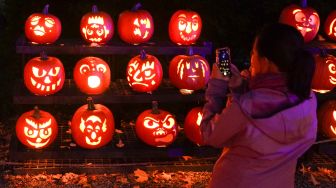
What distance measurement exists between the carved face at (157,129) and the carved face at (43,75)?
3.97ft

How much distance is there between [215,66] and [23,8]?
606 centimetres

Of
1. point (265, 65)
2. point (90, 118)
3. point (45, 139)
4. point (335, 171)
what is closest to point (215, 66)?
point (265, 65)

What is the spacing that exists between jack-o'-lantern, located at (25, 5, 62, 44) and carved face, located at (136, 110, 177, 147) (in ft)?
5.25

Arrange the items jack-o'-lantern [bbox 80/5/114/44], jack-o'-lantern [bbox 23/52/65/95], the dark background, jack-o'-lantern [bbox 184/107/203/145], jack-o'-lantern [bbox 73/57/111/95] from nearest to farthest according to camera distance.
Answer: jack-o'-lantern [bbox 23/52/65/95] < jack-o'-lantern [bbox 73/57/111/95] < jack-o'-lantern [bbox 80/5/114/44] < jack-o'-lantern [bbox 184/107/203/145] < the dark background

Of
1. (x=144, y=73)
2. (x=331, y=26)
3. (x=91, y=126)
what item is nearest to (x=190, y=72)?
(x=144, y=73)

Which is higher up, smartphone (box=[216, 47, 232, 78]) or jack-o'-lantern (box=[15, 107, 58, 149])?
smartphone (box=[216, 47, 232, 78])

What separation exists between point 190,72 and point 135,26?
0.94 meters

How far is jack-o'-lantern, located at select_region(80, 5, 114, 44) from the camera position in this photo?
6.54 meters

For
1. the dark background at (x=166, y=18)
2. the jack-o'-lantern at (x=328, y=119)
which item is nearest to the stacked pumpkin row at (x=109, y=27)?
the dark background at (x=166, y=18)

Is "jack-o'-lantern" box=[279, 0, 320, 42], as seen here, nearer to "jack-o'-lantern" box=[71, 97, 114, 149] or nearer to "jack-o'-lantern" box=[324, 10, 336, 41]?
"jack-o'-lantern" box=[324, 10, 336, 41]

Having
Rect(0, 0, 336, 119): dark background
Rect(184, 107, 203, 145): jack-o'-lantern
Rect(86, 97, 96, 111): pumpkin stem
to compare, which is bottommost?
Rect(184, 107, 203, 145): jack-o'-lantern

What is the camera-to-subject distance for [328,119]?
706 cm

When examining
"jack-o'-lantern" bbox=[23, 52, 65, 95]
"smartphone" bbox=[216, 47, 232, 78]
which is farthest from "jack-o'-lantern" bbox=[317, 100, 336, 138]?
"smartphone" bbox=[216, 47, 232, 78]

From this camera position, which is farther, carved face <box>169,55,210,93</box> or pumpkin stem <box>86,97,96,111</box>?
carved face <box>169,55,210,93</box>
